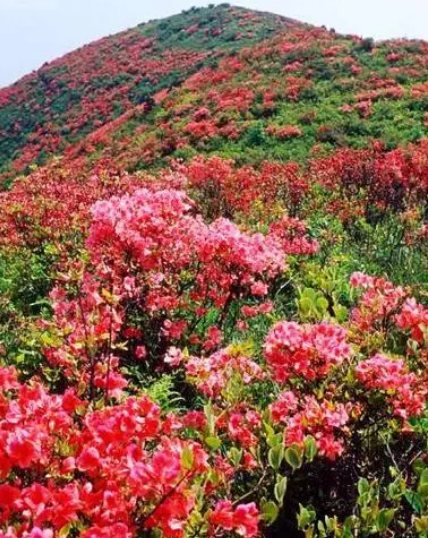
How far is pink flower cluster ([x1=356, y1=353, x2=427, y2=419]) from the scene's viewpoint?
278 cm

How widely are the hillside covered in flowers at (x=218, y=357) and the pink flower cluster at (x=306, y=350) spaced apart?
0.01 m

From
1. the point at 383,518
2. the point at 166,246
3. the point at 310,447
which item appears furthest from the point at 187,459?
the point at 166,246

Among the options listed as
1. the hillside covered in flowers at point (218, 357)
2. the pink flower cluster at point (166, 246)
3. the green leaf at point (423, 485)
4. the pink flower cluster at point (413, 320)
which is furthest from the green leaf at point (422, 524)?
the pink flower cluster at point (166, 246)

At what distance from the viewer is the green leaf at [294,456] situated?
260 cm

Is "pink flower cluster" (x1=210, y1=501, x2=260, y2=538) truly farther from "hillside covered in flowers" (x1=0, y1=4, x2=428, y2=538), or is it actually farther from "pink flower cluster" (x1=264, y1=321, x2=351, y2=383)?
"pink flower cluster" (x1=264, y1=321, x2=351, y2=383)

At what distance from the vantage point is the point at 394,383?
2768 mm

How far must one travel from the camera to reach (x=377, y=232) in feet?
28.0

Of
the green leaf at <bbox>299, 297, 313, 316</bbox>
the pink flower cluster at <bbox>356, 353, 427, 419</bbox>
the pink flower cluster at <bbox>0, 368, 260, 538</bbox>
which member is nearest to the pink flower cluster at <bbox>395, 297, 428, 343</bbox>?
the pink flower cluster at <bbox>356, 353, 427, 419</bbox>

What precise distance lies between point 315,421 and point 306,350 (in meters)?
0.33

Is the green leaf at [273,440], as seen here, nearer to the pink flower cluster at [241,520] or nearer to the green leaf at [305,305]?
the pink flower cluster at [241,520]

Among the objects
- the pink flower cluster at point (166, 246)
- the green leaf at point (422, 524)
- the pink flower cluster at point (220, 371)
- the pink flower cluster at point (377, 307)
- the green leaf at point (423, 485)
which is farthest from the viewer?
the pink flower cluster at point (166, 246)

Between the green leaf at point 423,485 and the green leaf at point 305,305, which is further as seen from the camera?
the green leaf at point 305,305

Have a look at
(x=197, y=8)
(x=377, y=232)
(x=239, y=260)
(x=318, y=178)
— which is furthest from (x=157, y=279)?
(x=197, y=8)

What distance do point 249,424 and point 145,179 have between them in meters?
6.94
